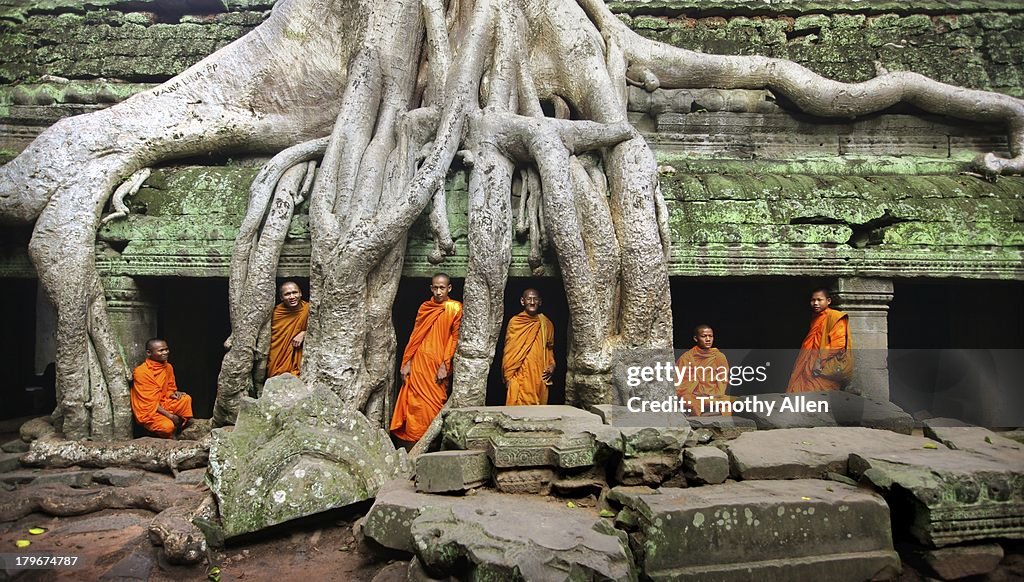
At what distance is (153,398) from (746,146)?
5420 mm

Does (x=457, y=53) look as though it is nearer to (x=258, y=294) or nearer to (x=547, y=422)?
(x=258, y=294)

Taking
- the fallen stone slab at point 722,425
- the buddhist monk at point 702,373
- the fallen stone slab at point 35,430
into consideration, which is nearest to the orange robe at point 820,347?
the buddhist monk at point 702,373

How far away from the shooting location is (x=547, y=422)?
3.61m

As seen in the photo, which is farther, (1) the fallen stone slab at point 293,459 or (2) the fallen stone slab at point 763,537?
(1) the fallen stone slab at point 293,459

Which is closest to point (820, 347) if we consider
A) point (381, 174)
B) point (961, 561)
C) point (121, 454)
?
point (961, 561)

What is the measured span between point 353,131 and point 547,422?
281 centimetres

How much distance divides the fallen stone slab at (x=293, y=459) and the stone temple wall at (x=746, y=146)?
1.42 meters

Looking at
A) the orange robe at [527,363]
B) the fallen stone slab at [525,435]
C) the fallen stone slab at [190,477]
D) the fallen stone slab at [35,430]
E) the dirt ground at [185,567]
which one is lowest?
the dirt ground at [185,567]

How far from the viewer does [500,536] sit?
8.83ft

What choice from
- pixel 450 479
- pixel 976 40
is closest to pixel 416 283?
pixel 450 479

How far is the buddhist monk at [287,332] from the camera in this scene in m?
4.88

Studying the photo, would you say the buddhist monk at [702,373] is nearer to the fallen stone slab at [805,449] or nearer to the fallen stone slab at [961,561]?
the fallen stone slab at [805,449]

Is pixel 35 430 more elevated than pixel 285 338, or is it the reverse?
pixel 285 338

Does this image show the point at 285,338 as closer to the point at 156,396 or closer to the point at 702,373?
the point at 156,396
